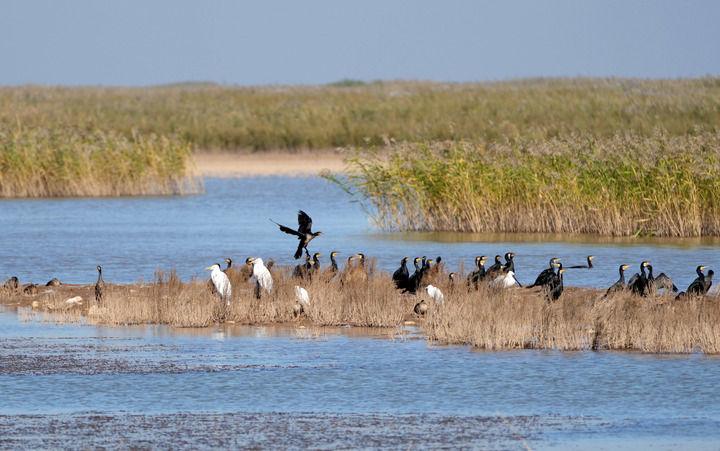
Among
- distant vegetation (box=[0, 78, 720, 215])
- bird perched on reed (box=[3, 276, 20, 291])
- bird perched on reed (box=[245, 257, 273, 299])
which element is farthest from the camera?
distant vegetation (box=[0, 78, 720, 215])

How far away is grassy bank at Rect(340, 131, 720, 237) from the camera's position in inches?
869

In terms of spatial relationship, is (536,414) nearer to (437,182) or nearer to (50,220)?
(437,182)

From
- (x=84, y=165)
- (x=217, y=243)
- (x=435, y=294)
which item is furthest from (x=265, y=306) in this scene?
(x=84, y=165)

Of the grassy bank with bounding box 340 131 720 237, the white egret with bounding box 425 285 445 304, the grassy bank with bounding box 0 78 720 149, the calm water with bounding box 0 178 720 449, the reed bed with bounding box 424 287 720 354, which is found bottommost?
the calm water with bounding box 0 178 720 449

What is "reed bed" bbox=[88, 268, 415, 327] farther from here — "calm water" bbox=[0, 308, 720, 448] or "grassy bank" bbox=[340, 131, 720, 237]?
"grassy bank" bbox=[340, 131, 720, 237]

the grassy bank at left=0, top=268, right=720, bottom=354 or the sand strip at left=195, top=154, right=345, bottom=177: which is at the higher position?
the sand strip at left=195, top=154, right=345, bottom=177

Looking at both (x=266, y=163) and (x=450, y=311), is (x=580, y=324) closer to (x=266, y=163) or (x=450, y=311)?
(x=450, y=311)

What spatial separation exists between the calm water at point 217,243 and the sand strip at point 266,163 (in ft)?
38.2

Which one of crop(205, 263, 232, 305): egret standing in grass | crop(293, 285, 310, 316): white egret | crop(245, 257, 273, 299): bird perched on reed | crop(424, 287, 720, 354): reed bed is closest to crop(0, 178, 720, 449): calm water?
crop(424, 287, 720, 354): reed bed

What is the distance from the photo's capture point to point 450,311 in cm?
1367

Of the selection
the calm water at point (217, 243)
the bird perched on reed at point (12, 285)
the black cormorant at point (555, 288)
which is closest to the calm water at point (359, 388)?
the black cormorant at point (555, 288)

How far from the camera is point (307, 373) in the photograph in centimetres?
1190

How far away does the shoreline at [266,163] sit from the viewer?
45.2 metres

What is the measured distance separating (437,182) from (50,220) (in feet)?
30.2
